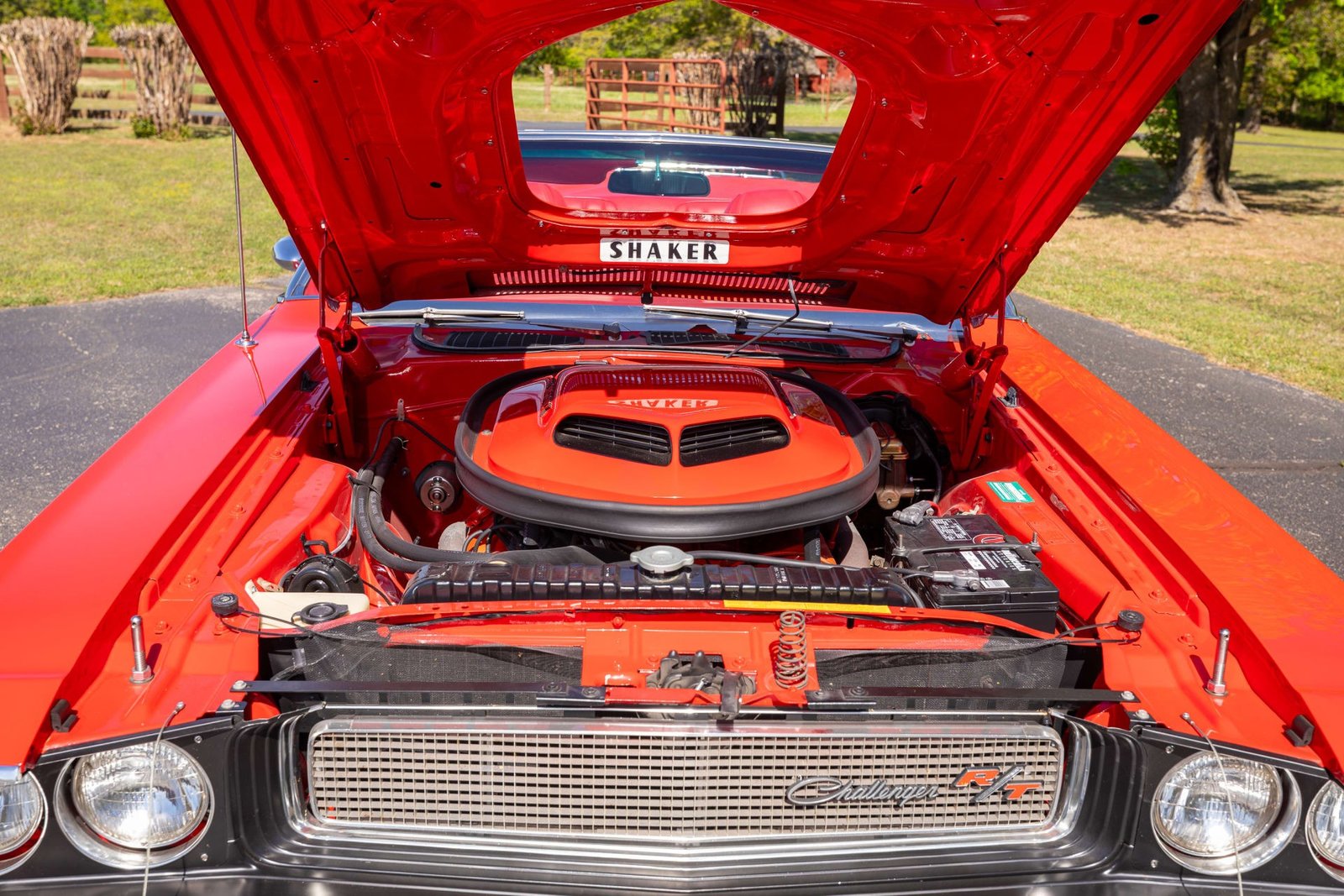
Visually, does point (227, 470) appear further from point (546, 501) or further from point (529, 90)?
point (529, 90)

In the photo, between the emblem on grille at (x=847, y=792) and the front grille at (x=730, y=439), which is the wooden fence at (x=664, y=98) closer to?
the front grille at (x=730, y=439)

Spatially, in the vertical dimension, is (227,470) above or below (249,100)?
below

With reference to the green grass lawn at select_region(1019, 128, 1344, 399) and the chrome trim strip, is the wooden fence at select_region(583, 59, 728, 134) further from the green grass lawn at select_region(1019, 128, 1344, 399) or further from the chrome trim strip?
the chrome trim strip

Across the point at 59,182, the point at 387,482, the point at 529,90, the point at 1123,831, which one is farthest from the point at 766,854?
the point at 529,90

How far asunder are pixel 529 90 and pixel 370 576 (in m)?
22.2

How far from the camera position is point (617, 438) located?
2234 mm

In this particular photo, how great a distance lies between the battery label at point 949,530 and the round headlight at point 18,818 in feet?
5.49

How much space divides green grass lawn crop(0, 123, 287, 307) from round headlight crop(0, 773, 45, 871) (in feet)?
21.6

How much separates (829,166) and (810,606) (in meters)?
1.11

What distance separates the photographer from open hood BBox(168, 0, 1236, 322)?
1871mm

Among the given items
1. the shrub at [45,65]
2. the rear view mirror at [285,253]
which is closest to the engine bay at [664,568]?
the rear view mirror at [285,253]

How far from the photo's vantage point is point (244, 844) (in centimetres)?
157

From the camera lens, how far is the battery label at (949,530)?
2.19m

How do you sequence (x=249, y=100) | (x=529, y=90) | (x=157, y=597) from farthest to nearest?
(x=529, y=90)
(x=249, y=100)
(x=157, y=597)
